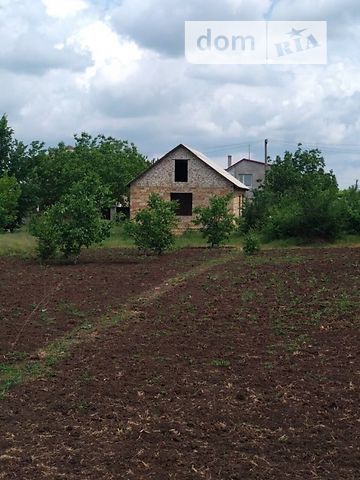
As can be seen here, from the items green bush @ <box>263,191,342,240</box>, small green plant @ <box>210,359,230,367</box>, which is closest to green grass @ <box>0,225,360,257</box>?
green bush @ <box>263,191,342,240</box>

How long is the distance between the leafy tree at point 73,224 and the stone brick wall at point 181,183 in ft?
47.4

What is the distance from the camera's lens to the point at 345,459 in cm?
490

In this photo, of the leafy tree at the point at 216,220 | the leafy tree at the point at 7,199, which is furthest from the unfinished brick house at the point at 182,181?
the leafy tree at the point at 216,220

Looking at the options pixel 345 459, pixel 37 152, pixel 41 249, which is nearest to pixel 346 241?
pixel 41 249

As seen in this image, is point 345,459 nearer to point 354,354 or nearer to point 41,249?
point 354,354

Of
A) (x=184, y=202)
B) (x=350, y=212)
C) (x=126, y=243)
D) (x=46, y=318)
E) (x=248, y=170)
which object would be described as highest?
(x=248, y=170)

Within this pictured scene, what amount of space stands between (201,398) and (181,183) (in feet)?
92.0

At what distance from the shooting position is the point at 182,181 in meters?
34.2

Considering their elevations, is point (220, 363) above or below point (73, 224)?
below

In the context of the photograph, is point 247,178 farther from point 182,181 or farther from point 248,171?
point 182,181

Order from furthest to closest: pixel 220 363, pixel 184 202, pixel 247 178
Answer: pixel 247 178 → pixel 184 202 → pixel 220 363

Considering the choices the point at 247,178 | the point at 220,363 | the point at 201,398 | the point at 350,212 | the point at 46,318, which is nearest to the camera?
the point at 201,398

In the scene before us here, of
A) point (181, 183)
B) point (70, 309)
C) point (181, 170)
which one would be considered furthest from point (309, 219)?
point (70, 309)

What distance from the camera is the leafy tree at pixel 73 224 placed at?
744 inches
